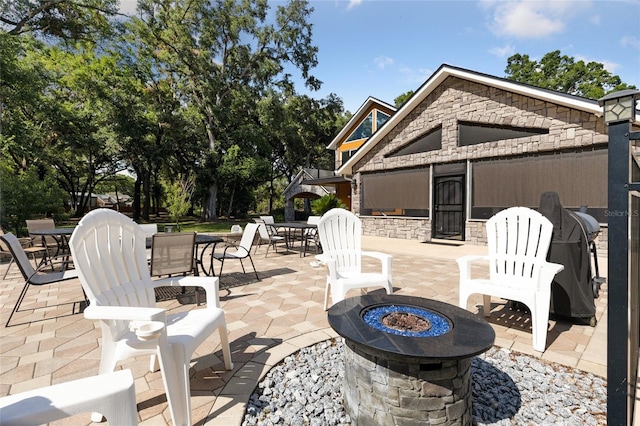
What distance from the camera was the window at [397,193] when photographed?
34.8ft

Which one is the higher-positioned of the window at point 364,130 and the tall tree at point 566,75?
the tall tree at point 566,75

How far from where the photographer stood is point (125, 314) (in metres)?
1.62

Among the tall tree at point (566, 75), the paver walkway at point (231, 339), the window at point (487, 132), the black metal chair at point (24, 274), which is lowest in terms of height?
the paver walkway at point (231, 339)

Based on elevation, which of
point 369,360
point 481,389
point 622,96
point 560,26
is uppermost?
point 560,26

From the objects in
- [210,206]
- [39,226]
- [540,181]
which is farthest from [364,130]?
[39,226]

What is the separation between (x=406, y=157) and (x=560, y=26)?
22.0ft

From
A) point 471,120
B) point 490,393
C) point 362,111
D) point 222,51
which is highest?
point 222,51

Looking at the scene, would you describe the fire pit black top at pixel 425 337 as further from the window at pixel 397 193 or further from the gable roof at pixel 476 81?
the window at pixel 397 193

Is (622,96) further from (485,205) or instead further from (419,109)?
(419,109)

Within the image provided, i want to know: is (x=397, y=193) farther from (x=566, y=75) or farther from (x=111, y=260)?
(x=566, y=75)

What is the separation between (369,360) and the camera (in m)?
1.63

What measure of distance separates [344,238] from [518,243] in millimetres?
1985

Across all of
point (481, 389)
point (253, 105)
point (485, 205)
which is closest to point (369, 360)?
point (481, 389)

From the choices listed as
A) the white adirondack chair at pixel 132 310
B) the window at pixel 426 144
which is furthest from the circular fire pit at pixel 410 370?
the window at pixel 426 144
